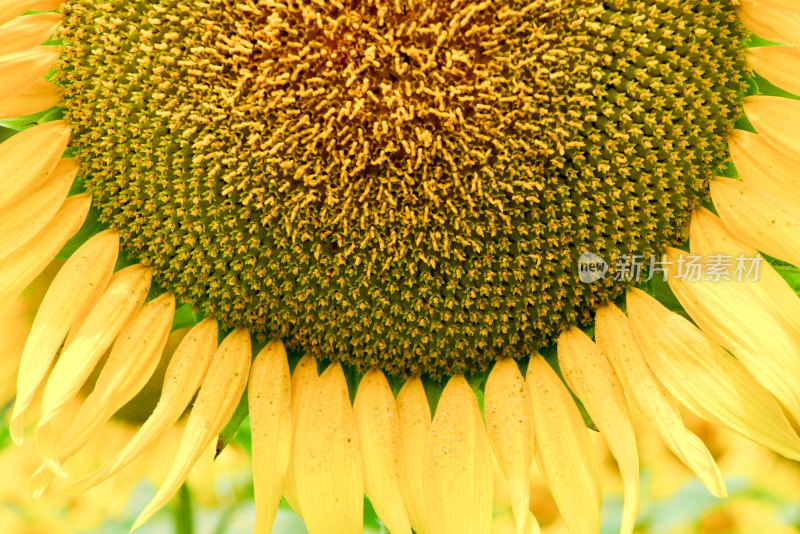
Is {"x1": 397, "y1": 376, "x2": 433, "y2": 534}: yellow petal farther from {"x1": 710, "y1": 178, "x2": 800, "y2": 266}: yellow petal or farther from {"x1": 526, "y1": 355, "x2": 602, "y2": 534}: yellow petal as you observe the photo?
{"x1": 710, "y1": 178, "x2": 800, "y2": 266}: yellow petal

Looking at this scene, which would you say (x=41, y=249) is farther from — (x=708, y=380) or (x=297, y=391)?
(x=708, y=380)

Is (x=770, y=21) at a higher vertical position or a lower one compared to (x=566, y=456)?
higher

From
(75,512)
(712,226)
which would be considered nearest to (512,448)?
(712,226)

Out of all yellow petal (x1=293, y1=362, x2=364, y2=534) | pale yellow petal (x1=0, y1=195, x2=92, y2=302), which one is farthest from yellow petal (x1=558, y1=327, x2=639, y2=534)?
pale yellow petal (x1=0, y1=195, x2=92, y2=302)

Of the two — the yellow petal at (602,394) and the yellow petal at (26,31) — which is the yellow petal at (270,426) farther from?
the yellow petal at (26,31)

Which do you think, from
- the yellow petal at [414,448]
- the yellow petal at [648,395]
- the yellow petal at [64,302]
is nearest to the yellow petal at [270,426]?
the yellow petal at [414,448]

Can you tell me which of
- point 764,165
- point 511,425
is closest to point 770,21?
point 764,165
